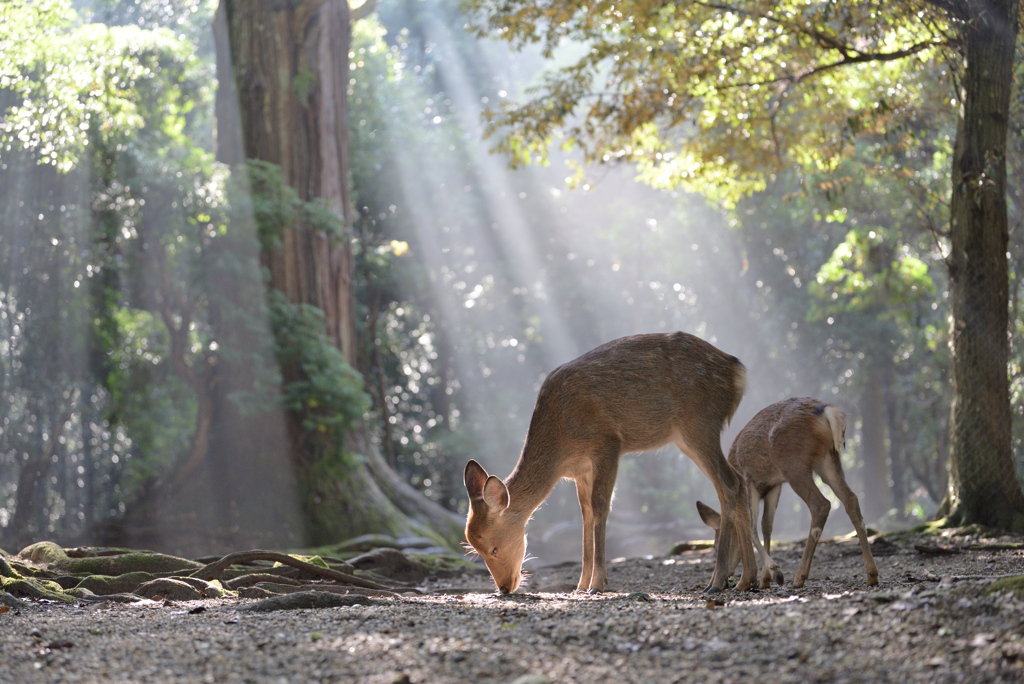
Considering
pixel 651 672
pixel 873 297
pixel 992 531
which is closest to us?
pixel 651 672

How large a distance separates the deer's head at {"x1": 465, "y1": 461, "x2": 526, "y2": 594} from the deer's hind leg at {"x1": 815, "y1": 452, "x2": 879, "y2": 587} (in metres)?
2.20

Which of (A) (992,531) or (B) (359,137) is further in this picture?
(B) (359,137)

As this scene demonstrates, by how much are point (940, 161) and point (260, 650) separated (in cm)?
1543

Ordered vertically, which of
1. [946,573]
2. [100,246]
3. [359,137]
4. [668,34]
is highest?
[359,137]

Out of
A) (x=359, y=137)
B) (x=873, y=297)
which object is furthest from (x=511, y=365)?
(x=873, y=297)

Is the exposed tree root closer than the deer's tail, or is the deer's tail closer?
the deer's tail

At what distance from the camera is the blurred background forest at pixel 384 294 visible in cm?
1174

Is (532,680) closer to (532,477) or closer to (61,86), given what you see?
(532,477)

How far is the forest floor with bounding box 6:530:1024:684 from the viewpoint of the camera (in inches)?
A: 117

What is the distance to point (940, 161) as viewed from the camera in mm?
15398

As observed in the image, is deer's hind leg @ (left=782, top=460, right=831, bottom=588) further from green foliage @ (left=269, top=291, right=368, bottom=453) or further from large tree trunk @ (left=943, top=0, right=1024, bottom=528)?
green foliage @ (left=269, top=291, right=368, bottom=453)

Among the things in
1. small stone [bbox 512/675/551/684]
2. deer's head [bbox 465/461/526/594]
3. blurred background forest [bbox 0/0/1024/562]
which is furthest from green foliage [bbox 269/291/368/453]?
small stone [bbox 512/675/551/684]

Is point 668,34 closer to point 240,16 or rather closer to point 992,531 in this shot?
point 240,16

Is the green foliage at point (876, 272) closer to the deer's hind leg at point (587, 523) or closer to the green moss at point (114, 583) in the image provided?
the deer's hind leg at point (587, 523)
